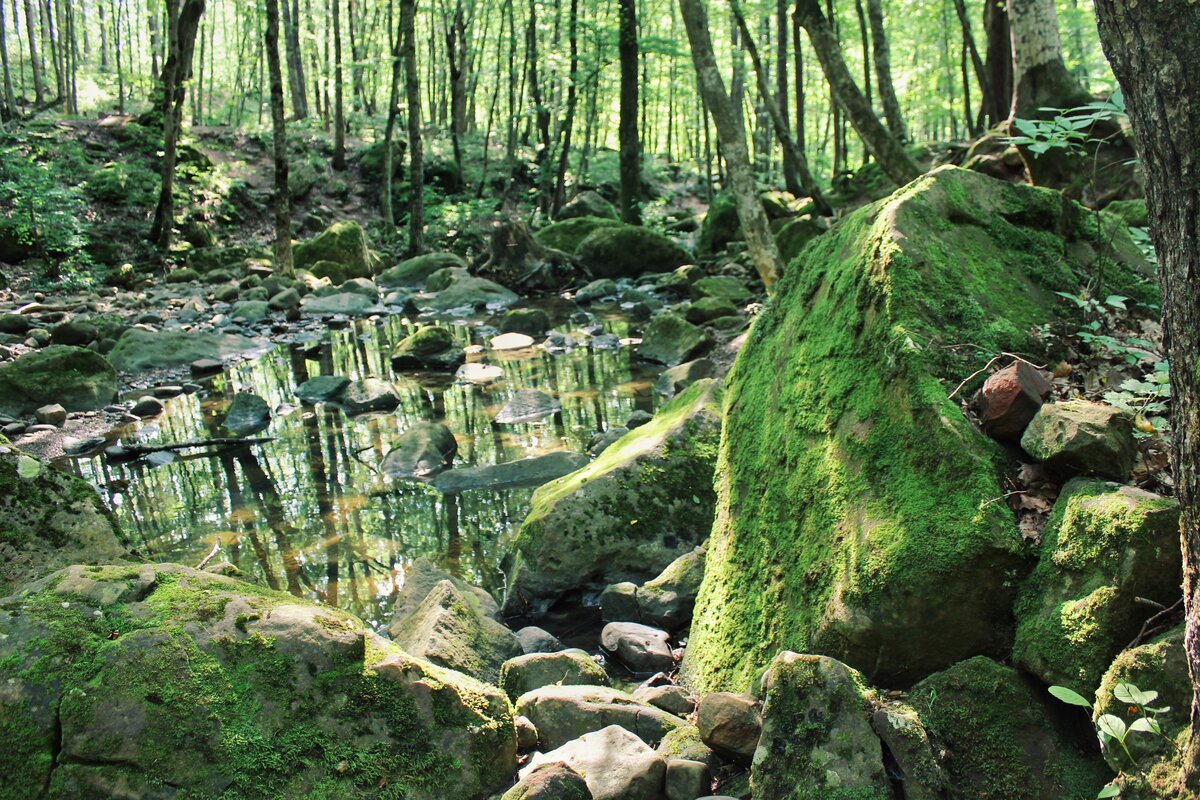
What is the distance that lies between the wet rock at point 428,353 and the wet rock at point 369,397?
1.42 m

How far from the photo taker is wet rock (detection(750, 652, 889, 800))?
2160 mm

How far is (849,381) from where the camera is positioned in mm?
3020

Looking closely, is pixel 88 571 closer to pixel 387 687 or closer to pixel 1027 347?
pixel 387 687

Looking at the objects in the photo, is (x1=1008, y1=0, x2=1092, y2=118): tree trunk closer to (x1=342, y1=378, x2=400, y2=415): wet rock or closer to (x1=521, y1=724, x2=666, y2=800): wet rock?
(x1=342, y1=378, x2=400, y2=415): wet rock

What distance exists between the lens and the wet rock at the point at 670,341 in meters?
10.2

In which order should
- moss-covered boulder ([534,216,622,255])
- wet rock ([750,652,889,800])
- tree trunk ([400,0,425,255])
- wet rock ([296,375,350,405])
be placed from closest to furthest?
1. wet rock ([750,652,889,800])
2. wet rock ([296,375,350,405])
3. tree trunk ([400,0,425,255])
4. moss-covered boulder ([534,216,622,255])

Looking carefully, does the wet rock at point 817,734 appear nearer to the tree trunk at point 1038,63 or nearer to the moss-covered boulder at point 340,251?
the tree trunk at point 1038,63

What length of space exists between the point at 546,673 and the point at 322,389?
6803 millimetres

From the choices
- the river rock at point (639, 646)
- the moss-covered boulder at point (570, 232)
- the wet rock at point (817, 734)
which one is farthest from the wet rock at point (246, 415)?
the moss-covered boulder at point (570, 232)

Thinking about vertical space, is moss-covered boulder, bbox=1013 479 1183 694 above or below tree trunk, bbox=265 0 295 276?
below

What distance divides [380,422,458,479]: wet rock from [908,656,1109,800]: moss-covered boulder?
5175 mm

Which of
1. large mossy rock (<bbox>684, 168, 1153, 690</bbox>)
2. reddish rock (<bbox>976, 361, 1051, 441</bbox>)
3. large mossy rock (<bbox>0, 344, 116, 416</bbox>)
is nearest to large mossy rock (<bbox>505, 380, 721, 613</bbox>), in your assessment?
large mossy rock (<bbox>684, 168, 1153, 690</bbox>)

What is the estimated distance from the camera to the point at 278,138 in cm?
1617

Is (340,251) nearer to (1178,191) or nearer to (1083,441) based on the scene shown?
(1083,441)
